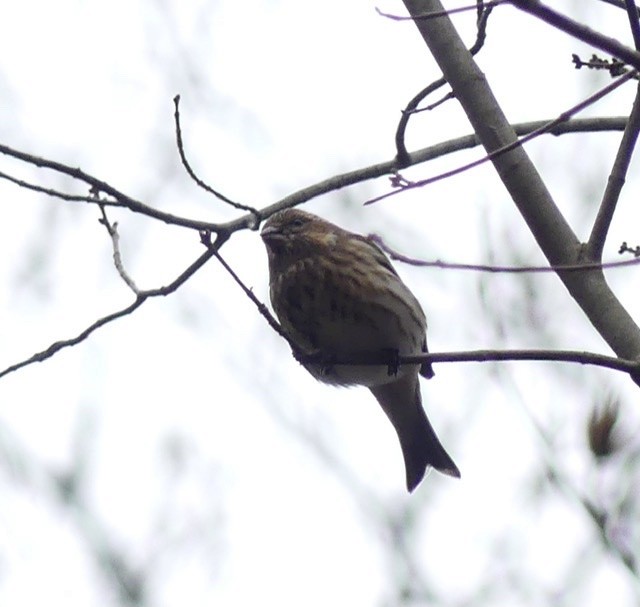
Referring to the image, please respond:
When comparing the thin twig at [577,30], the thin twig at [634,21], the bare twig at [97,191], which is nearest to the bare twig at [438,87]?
the bare twig at [97,191]

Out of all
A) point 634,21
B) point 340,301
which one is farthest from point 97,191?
point 634,21

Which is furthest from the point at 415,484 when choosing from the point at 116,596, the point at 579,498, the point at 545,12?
the point at 545,12

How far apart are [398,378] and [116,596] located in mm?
2076

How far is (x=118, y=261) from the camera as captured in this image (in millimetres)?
5266

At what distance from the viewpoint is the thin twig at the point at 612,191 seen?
4012 millimetres

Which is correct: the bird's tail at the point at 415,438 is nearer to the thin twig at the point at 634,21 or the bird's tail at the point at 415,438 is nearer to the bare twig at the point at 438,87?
the bare twig at the point at 438,87

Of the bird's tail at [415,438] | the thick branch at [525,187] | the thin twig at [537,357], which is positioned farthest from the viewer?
the bird's tail at [415,438]

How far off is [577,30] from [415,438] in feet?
15.3

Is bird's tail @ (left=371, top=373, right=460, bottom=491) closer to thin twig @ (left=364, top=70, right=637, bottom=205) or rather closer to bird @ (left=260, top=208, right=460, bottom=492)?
bird @ (left=260, top=208, right=460, bottom=492)

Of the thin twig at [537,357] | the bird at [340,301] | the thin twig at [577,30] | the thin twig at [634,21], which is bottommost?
the thin twig at [537,357]

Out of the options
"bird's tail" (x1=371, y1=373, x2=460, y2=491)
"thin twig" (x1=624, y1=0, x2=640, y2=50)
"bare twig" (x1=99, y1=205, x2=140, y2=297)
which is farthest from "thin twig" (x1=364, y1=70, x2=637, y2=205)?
"bird's tail" (x1=371, y1=373, x2=460, y2=491)

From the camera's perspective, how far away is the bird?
596cm

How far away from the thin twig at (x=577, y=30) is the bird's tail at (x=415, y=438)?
4318 mm

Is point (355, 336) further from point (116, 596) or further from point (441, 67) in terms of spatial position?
point (116, 596)
